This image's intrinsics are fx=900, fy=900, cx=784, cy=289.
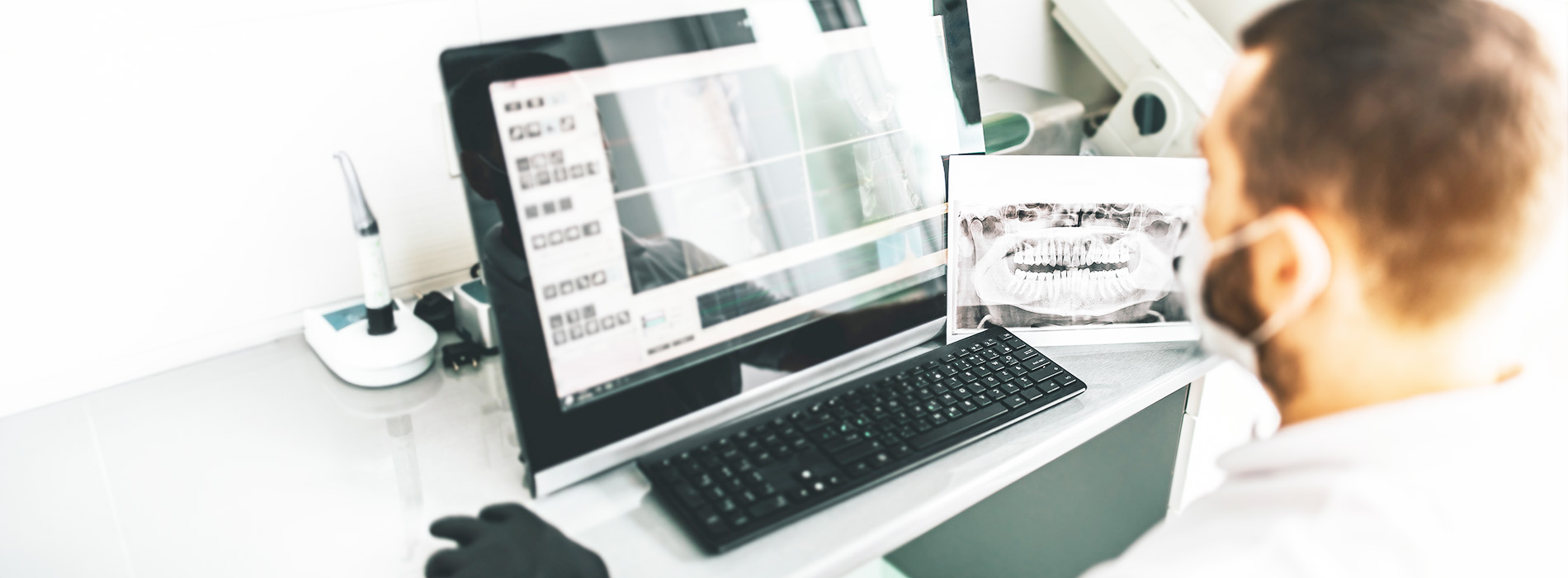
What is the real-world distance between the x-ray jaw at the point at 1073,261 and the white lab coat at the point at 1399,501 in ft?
1.32

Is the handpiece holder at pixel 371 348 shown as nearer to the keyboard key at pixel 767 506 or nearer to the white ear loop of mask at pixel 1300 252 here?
the keyboard key at pixel 767 506

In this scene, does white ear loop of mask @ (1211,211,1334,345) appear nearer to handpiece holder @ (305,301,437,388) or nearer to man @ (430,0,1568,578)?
man @ (430,0,1568,578)

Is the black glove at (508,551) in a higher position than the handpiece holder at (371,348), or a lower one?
lower

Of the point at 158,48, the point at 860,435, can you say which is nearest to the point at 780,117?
the point at 860,435

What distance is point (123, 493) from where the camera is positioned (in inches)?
34.2

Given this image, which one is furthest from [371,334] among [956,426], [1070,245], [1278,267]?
[1278,267]

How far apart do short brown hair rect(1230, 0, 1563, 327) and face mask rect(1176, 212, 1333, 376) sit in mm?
20

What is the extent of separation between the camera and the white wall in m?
0.96

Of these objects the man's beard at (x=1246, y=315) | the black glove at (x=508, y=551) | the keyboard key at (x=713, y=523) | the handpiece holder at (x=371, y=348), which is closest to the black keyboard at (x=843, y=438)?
the keyboard key at (x=713, y=523)

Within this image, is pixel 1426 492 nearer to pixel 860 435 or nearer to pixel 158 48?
pixel 860 435

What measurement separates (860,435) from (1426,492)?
17.6 inches

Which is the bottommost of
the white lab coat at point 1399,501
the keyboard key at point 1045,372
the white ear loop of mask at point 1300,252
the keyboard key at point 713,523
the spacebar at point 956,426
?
the keyboard key at point 713,523

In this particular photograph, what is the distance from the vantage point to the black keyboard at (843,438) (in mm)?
780

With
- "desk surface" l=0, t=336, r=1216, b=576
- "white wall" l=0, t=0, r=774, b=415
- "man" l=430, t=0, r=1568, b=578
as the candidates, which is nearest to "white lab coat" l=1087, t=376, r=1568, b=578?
"man" l=430, t=0, r=1568, b=578
